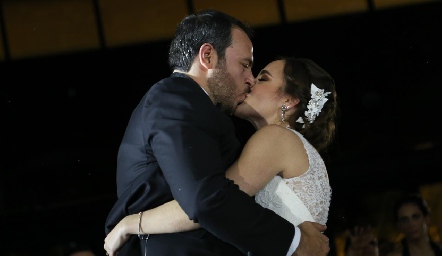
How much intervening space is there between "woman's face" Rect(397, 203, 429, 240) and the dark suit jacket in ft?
9.84

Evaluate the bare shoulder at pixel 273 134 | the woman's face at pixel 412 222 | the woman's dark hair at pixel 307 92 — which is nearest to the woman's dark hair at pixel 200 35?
the bare shoulder at pixel 273 134

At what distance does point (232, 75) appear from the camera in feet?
8.23

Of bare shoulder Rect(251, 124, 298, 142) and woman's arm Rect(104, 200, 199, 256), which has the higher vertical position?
bare shoulder Rect(251, 124, 298, 142)

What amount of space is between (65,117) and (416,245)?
3961 millimetres

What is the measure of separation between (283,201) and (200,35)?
661 millimetres

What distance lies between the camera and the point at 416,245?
5.13m

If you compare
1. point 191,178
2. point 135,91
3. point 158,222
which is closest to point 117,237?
point 158,222

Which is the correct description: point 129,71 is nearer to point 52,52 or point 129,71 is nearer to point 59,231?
point 52,52

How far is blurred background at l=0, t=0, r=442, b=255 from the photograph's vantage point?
7406 millimetres

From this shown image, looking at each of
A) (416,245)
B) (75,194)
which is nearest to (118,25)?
(75,194)

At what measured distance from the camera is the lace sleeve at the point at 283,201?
271 cm

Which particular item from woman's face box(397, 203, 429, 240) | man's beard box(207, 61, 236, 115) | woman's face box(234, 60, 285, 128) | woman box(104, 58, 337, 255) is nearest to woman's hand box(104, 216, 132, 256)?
woman box(104, 58, 337, 255)

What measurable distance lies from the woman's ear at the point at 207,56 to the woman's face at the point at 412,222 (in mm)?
3065

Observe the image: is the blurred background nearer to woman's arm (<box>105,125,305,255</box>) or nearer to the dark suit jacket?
woman's arm (<box>105,125,305,255</box>)
